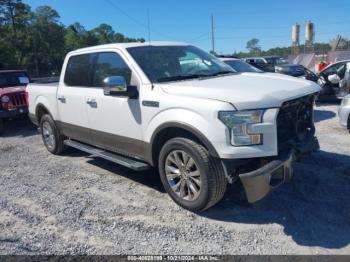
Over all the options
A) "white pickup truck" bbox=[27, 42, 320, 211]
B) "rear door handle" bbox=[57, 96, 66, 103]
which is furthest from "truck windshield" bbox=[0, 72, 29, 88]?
"white pickup truck" bbox=[27, 42, 320, 211]

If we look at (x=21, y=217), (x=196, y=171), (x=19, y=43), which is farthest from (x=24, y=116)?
(x=19, y=43)

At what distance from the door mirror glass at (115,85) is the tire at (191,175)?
90 centimetres

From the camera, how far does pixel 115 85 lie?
4.32 m

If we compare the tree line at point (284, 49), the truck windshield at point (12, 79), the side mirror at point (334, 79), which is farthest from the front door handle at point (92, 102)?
the tree line at point (284, 49)

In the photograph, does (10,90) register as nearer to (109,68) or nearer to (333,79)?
(109,68)

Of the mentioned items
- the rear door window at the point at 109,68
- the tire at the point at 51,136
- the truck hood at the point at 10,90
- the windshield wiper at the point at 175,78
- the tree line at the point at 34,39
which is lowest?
the tire at the point at 51,136

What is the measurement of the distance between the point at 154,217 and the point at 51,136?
12.2 ft

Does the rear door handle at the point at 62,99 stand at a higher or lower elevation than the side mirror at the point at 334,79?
higher

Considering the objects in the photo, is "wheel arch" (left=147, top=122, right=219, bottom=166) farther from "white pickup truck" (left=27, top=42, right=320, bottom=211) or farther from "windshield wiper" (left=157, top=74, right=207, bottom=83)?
"windshield wiper" (left=157, top=74, right=207, bottom=83)

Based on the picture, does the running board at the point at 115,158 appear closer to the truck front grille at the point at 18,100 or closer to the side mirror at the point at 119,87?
the side mirror at the point at 119,87

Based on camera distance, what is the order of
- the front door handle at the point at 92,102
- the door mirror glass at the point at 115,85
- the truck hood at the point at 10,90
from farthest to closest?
the truck hood at the point at 10,90
the front door handle at the point at 92,102
the door mirror glass at the point at 115,85

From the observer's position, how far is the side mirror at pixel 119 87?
4.28m

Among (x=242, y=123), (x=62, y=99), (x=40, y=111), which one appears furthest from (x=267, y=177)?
(x=40, y=111)

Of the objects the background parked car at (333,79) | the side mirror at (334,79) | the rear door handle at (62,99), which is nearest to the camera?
the rear door handle at (62,99)
